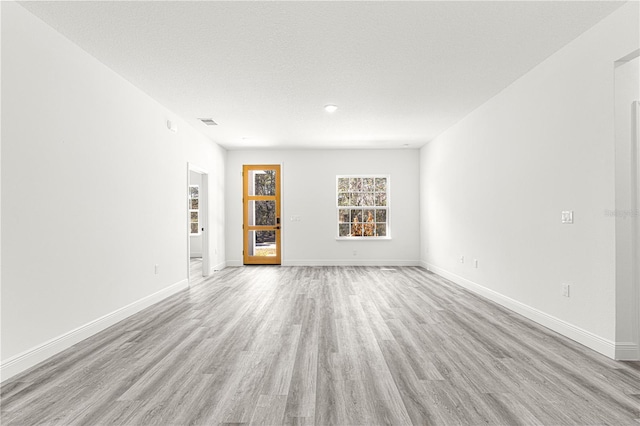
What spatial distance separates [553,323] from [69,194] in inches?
187

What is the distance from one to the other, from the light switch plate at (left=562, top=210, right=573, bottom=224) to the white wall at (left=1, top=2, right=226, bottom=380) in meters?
4.60

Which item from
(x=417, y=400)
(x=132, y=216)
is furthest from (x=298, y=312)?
(x=132, y=216)

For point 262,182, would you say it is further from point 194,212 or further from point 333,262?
point 194,212

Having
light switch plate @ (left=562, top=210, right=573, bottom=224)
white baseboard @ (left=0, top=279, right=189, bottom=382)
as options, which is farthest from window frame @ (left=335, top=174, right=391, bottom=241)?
light switch plate @ (left=562, top=210, right=573, bottom=224)

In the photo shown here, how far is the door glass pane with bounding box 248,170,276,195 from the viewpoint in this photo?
7.69 metres

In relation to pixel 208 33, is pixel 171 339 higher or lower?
lower

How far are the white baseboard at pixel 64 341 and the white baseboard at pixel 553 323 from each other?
4.50 metres

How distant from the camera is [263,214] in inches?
303

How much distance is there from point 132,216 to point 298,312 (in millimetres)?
2316

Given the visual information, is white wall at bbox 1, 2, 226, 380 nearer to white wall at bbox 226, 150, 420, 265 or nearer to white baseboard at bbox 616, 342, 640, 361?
white wall at bbox 226, 150, 420, 265

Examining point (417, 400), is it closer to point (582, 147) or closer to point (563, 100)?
point (582, 147)

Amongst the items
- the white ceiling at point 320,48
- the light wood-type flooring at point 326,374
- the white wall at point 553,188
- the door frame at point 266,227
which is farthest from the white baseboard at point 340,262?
the white ceiling at point 320,48

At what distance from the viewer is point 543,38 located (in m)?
2.86

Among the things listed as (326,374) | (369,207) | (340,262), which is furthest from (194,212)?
(326,374)
